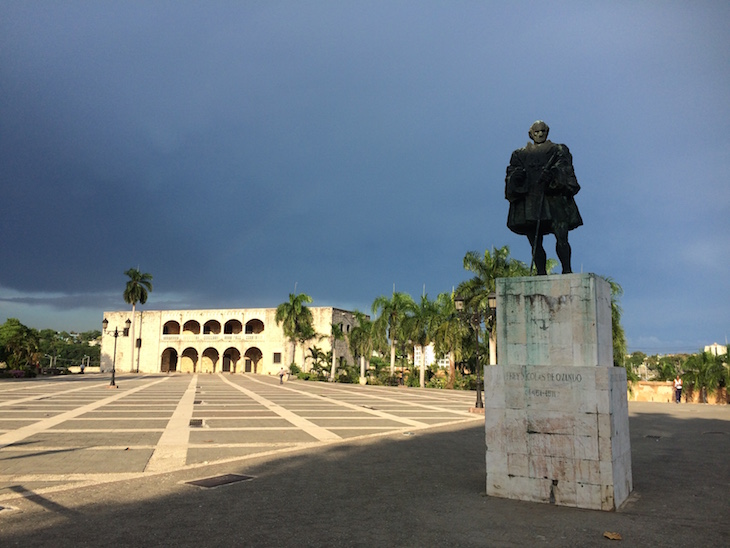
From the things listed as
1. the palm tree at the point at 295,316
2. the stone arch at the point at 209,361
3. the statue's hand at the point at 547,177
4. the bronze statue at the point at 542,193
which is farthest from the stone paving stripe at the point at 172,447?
the stone arch at the point at 209,361

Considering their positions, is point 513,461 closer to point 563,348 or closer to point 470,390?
point 563,348

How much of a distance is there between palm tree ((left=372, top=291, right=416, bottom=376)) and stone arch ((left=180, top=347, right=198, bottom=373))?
107ft

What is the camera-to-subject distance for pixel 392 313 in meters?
38.8

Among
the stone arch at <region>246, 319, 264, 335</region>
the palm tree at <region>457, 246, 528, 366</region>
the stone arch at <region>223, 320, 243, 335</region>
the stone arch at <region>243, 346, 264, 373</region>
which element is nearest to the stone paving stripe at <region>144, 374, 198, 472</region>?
the palm tree at <region>457, 246, 528, 366</region>

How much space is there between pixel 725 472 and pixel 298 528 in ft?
22.9

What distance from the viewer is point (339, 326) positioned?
52656mm

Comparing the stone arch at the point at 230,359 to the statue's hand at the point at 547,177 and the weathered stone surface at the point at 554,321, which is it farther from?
the statue's hand at the point at 547,177

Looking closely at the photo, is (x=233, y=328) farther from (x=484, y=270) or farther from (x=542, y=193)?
(x=542, y=193)

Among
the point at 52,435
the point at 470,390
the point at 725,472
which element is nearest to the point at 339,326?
the point at 470,390

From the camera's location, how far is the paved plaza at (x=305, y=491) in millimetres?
4648

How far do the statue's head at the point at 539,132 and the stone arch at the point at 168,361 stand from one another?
64.3 meters

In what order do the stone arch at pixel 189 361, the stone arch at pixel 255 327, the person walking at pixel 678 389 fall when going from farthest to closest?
the stone arch at pixel 189 361, the stone arch at pixel 255 327, the person walking at pixel 678 389

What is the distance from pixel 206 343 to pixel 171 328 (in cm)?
736

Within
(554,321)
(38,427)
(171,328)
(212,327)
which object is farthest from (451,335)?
(171,328)
